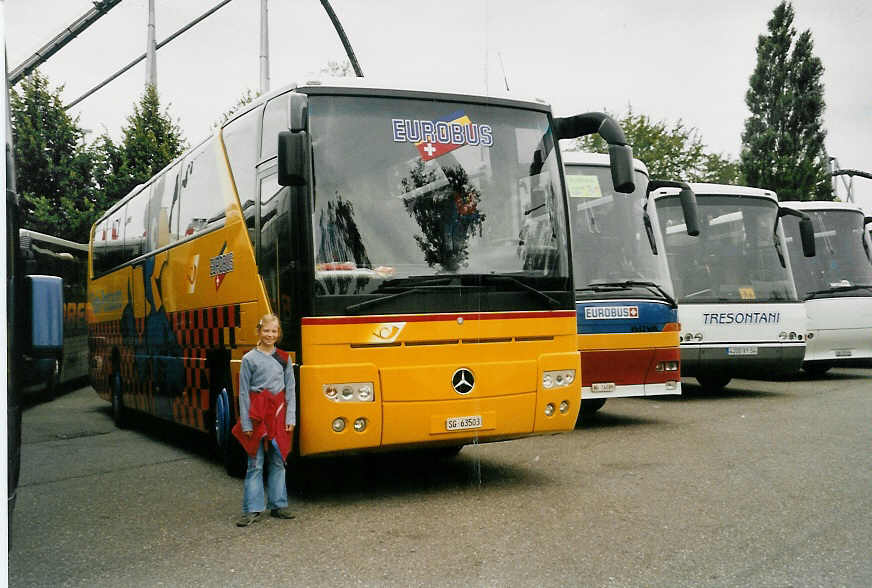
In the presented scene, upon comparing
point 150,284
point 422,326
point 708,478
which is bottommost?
point 708,478

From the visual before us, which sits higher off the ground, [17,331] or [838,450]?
[17,331]

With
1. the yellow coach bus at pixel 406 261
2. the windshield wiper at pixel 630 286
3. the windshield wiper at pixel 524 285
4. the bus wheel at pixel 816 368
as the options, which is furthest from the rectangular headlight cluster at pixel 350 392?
the bus wheel at pixel 816 368

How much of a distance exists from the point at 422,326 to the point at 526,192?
147 centimetres

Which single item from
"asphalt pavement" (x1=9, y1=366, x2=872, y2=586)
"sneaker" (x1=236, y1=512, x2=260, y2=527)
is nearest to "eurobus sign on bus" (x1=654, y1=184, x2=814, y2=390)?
"asphalt pavement" (x1=9, y1=366, x2=872, y2=586)

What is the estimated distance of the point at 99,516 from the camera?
24.1 ft

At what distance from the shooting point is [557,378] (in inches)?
320

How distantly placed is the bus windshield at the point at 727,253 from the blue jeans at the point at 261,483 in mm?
A: 9287

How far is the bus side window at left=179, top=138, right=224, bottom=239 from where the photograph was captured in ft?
31.3

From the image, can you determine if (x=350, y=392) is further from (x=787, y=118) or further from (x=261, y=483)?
(x=787, y=118)

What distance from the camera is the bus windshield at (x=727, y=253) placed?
15156mm

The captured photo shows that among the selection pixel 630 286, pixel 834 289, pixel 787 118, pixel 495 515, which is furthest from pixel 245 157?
pixel 787 118

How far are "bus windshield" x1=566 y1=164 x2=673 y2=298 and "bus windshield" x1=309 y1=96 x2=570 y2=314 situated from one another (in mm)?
3658

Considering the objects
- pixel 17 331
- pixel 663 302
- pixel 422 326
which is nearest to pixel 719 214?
pixel 663 302

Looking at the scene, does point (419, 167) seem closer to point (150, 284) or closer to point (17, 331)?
point (17, 331)
